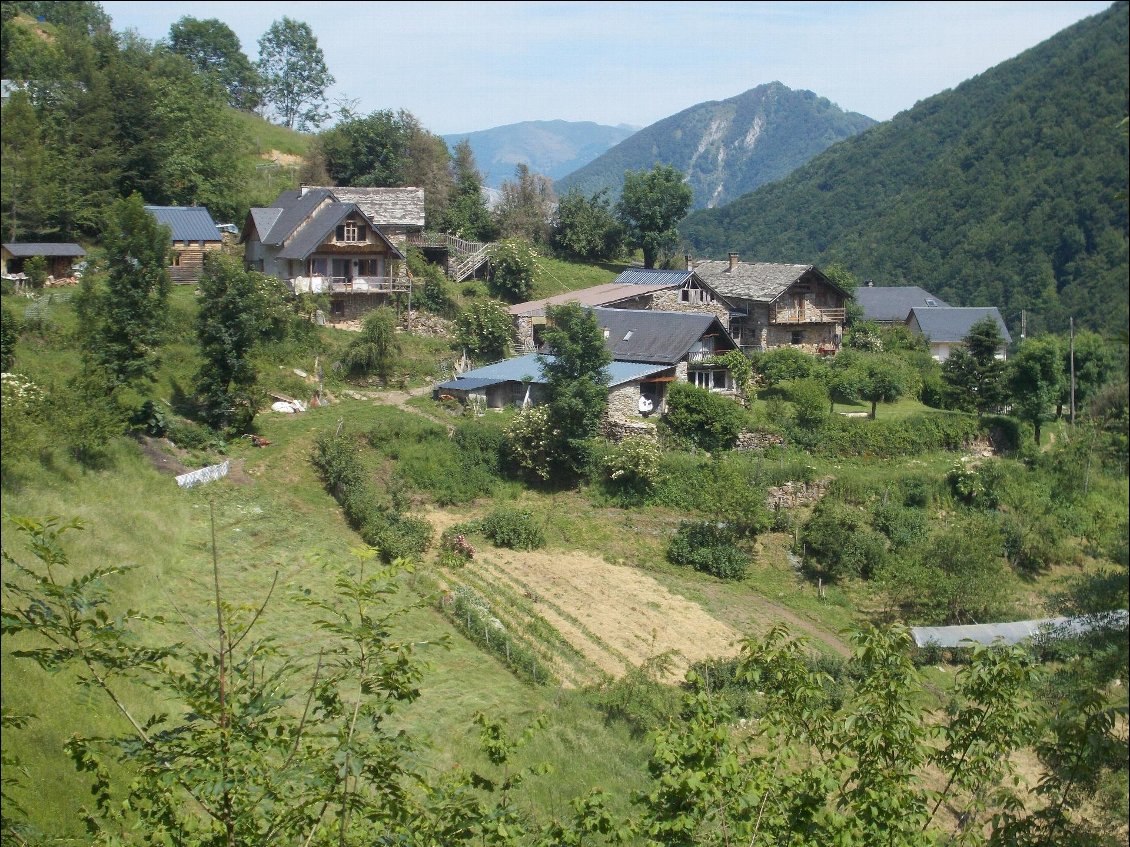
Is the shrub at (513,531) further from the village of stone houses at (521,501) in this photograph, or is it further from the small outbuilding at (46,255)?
the small outbuilding at (46,255)

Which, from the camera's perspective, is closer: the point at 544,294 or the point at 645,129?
the point at 544,294

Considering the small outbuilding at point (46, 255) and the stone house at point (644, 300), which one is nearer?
the small outbuilding at point (46, 255)

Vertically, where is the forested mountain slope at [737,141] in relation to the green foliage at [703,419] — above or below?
above

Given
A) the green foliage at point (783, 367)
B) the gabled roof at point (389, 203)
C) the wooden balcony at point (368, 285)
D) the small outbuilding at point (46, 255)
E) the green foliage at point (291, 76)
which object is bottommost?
the green foliage at point (783, 367)

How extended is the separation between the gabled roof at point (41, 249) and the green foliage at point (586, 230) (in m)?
19.1

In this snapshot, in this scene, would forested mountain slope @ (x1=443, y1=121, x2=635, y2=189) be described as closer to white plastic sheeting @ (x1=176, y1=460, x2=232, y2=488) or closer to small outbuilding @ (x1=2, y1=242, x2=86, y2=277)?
small outbuilding @ (x1=2, y1=242, x2=86, y2=277)

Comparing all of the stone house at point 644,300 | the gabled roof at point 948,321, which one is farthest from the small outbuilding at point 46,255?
the gabled roof at point 948,321

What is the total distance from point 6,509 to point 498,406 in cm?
1433

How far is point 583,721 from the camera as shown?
48.1 feet

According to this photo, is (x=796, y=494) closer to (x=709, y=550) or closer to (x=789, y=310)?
(x=709, y=550)

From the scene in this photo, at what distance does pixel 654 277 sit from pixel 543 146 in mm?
118239

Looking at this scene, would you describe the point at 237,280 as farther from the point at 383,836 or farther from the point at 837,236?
the point at 837,236

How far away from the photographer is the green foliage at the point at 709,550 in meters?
22.5

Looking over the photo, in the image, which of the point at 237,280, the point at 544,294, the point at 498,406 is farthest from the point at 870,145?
the point at 237,280
